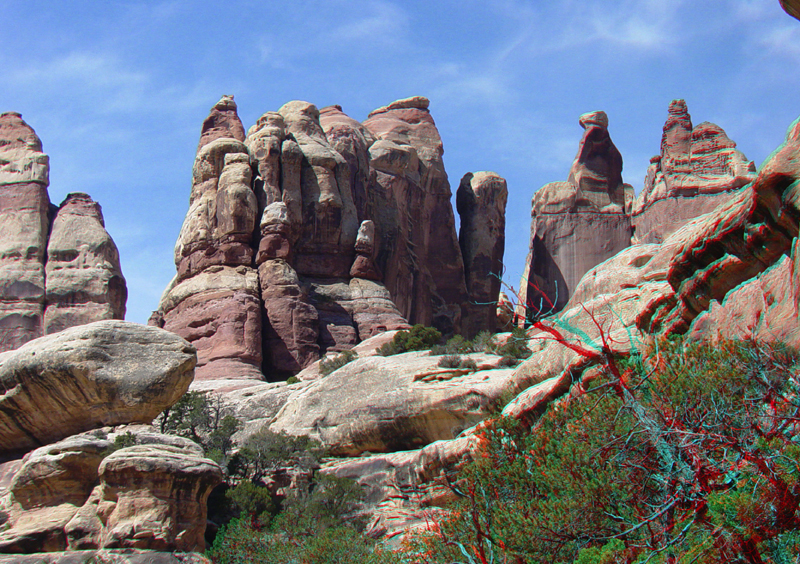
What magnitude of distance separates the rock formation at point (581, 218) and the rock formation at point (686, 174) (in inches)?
103

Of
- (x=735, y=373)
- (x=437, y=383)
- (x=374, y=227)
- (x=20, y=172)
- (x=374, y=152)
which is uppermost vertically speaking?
(x=374, y=152)

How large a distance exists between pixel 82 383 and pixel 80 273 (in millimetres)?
24680

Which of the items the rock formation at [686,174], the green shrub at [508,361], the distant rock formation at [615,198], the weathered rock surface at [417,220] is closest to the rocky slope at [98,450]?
the green shrub at [508,361]

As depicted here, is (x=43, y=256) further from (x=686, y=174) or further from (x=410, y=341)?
(x=686, y=174)

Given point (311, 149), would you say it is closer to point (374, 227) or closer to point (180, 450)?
point (374, 227)

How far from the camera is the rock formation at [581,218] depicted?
56531 millimetres

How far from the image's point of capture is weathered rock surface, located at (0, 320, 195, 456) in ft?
68.6

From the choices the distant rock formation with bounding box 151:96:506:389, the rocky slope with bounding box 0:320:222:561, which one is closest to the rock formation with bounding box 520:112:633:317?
the distant rock formation with bounding box 151:96:506:389

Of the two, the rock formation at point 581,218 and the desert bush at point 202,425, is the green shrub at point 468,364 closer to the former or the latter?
the desert bush at point 202,425

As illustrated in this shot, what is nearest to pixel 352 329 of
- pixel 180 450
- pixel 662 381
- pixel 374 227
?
pixel 374 227

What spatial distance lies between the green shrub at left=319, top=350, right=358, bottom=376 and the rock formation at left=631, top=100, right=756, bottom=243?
21747mm

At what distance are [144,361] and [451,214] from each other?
41228 millimetres

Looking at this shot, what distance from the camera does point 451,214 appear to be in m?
60.8

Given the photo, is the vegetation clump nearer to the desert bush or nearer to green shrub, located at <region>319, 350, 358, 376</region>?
the desert bush
